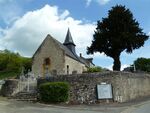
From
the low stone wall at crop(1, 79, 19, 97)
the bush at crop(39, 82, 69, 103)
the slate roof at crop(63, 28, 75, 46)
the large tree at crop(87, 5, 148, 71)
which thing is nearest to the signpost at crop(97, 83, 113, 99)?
the bush at crop(39, 82, 69, 103)

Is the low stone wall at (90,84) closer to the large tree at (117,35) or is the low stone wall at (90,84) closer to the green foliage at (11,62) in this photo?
the large tree at (117,35)

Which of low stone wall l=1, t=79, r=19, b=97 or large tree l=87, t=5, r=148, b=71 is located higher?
large tree l=87, t=5, r=148, b=71

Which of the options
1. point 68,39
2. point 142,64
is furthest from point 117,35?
point 142,64

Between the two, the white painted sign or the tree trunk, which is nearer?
the white painted sign

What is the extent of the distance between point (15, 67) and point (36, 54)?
80.4 feet

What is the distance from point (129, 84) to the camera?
35406 millimetres

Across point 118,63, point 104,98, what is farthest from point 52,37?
point 104,98

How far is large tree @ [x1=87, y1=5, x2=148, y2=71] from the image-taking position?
50.4m

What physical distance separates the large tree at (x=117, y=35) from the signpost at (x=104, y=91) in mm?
19060

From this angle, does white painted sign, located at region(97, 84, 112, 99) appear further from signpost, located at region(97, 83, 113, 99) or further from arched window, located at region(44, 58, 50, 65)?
arched window, located at region(44, 58, 50, 65)

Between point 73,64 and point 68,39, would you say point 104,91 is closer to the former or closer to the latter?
point 73,64

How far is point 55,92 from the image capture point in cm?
3050

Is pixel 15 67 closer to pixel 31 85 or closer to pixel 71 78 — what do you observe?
pixel 31 85

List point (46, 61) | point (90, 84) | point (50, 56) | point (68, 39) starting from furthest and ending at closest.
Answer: point (68, 39) → point (46, 61) → point (50, 56) → point (90, 84)
